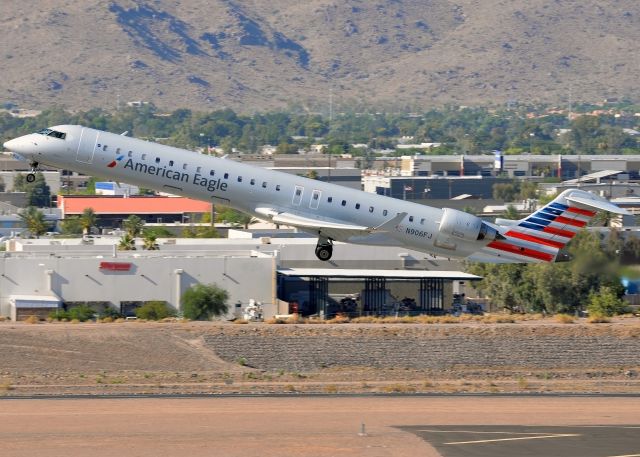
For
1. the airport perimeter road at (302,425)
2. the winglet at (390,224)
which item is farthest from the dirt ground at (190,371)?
the winglet at (390,224)

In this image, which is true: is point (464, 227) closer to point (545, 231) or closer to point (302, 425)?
point (545, 231)

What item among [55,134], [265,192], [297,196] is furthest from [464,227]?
[55,134]

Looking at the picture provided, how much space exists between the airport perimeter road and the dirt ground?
3596 millimetres

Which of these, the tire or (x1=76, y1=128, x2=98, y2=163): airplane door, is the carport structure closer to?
the tire

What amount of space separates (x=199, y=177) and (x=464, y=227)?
37.1 feet

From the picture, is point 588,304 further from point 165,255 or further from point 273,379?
point 273,379

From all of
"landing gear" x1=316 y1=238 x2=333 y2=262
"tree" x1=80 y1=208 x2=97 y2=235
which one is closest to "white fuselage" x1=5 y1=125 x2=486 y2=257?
"landing gear" x1=316 y1=238 x2=333 y2=262

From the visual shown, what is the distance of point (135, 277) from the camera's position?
85.2m

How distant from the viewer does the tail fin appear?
213 ft

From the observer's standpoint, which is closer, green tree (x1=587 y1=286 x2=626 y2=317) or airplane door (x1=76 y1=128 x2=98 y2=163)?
airplane door (x1=76 y1=128 x2=98 y2=163)

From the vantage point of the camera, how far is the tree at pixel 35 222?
127819 millimetres

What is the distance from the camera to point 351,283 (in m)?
89.9

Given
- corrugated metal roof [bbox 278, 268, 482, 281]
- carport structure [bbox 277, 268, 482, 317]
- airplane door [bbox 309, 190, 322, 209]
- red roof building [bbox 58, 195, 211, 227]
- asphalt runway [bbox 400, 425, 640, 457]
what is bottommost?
asphalt runway [bbox 400, 425, 640, 457]

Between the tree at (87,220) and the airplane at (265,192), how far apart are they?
7217 cm
